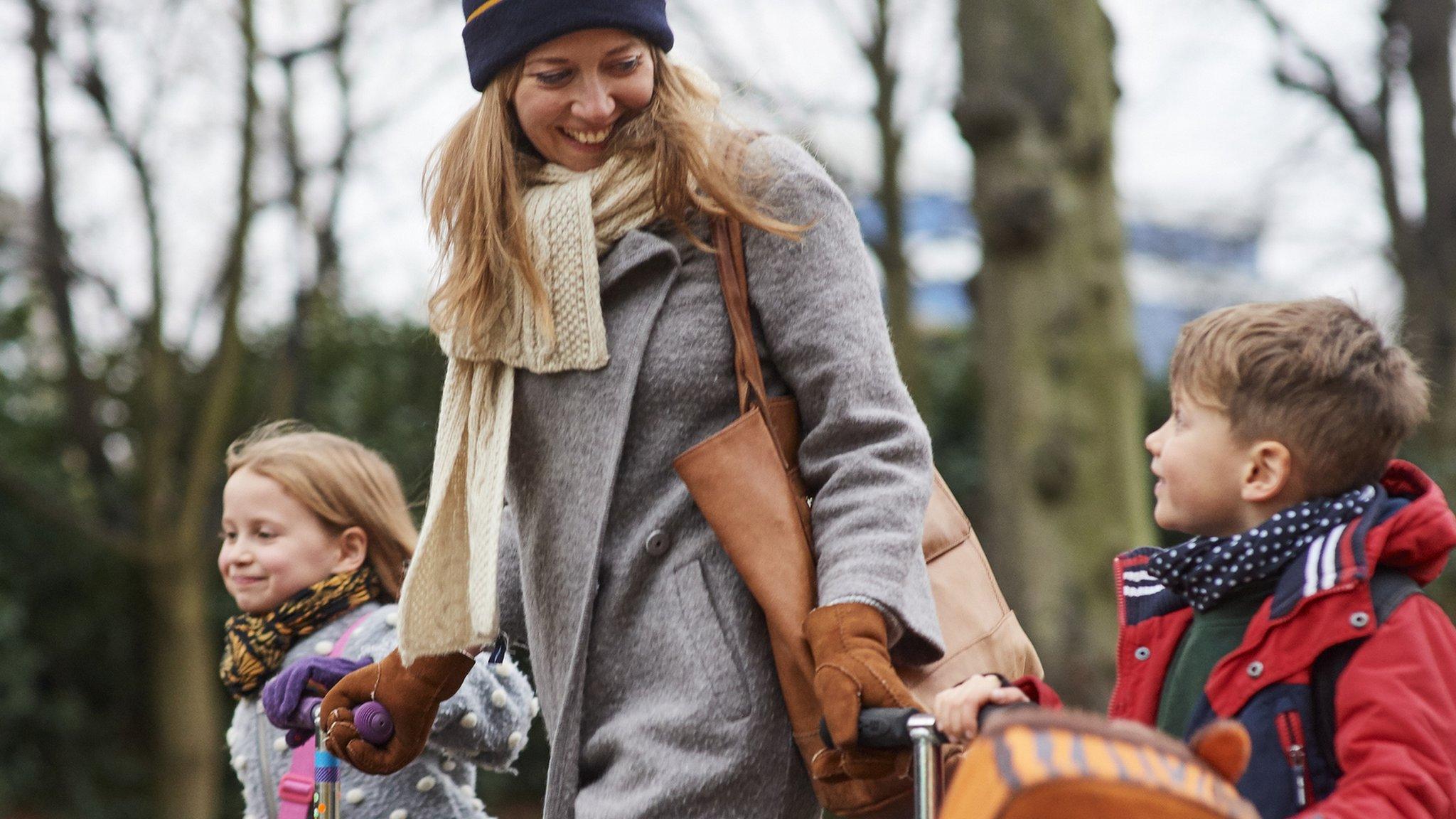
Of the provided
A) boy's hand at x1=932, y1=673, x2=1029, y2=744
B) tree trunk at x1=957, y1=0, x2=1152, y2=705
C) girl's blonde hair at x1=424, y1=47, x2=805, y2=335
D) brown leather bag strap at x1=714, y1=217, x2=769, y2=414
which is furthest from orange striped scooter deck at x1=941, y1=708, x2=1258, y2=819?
tree trunk at x1=957, y1=0, x2=1152, y2=705

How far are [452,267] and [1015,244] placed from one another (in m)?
4.19

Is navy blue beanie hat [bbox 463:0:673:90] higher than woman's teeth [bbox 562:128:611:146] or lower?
higher

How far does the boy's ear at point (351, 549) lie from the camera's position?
12.1ft

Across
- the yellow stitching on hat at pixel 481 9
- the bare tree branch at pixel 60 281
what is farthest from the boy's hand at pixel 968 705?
the bare tree branch at pixel 60 281

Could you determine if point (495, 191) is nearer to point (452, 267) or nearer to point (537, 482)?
point (452, 267)

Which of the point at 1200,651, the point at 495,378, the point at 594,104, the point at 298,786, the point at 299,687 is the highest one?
the point at 594,104

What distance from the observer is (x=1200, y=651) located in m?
2.25

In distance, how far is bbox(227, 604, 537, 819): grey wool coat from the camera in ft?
10.5

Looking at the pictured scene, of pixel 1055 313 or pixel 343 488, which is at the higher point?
pixel 343 488

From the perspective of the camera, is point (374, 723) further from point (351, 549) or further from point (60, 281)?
point (60, 281)

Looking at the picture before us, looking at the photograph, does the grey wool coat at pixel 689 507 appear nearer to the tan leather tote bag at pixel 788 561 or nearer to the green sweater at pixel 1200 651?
the tan leather tote bag at pixel 788 561

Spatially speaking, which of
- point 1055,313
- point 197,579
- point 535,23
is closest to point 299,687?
point 535,23

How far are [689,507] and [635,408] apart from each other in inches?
6.5

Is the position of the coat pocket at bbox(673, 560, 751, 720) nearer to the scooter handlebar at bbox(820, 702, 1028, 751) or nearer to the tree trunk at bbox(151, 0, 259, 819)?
the scooter handlebar at bbox(820, 702, 1028, 751)
